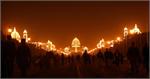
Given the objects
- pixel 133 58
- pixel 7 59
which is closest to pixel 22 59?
pixel 7 59

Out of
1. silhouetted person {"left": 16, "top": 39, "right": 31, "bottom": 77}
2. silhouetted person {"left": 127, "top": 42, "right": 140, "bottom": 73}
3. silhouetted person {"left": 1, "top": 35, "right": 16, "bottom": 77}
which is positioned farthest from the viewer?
silhouetted person {"left": 127, "top": 42, "right": 140, "bottom": 73}

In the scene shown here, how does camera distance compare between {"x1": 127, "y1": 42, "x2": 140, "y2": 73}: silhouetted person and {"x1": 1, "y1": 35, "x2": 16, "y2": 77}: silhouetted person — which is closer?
{"x1": 1, "y1": 35, "x2": 16, "y2": 77}: silhouetted person

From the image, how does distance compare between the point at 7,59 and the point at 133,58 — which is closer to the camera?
the point at 7,59

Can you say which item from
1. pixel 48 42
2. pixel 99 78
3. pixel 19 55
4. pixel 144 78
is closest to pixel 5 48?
pixel 19 55

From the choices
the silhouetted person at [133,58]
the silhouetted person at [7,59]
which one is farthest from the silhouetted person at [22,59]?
the silhouetted person at [133,58]

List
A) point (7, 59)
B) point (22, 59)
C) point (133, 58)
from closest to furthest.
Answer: point (7, 59)
point (22, 59)
point (133, 58)

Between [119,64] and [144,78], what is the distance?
25.8m

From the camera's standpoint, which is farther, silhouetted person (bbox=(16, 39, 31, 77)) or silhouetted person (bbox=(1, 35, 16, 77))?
silhouetted person (bbox=(16, 39, 31, 77))

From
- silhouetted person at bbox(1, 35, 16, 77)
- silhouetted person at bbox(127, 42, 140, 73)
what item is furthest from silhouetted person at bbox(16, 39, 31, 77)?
silhouetted person at bbox(127, 42, 140, 73)

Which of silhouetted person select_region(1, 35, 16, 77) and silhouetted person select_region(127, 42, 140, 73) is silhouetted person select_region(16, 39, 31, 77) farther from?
silhouetted person select_region(127, 42, 140, 73)

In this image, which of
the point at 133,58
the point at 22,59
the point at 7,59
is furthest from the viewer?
the point at 133,58

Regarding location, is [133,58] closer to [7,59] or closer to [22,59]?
[22,59]

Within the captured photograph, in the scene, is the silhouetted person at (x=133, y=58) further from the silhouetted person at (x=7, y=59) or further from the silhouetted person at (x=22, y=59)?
the silhouetted person at (x=7, y=59)

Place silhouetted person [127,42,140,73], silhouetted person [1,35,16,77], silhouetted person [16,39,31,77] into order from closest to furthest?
silhouetted person [1,35,16,77], silhouetted person [16,39,31,77], silhouetted person [127,42,140,73]
